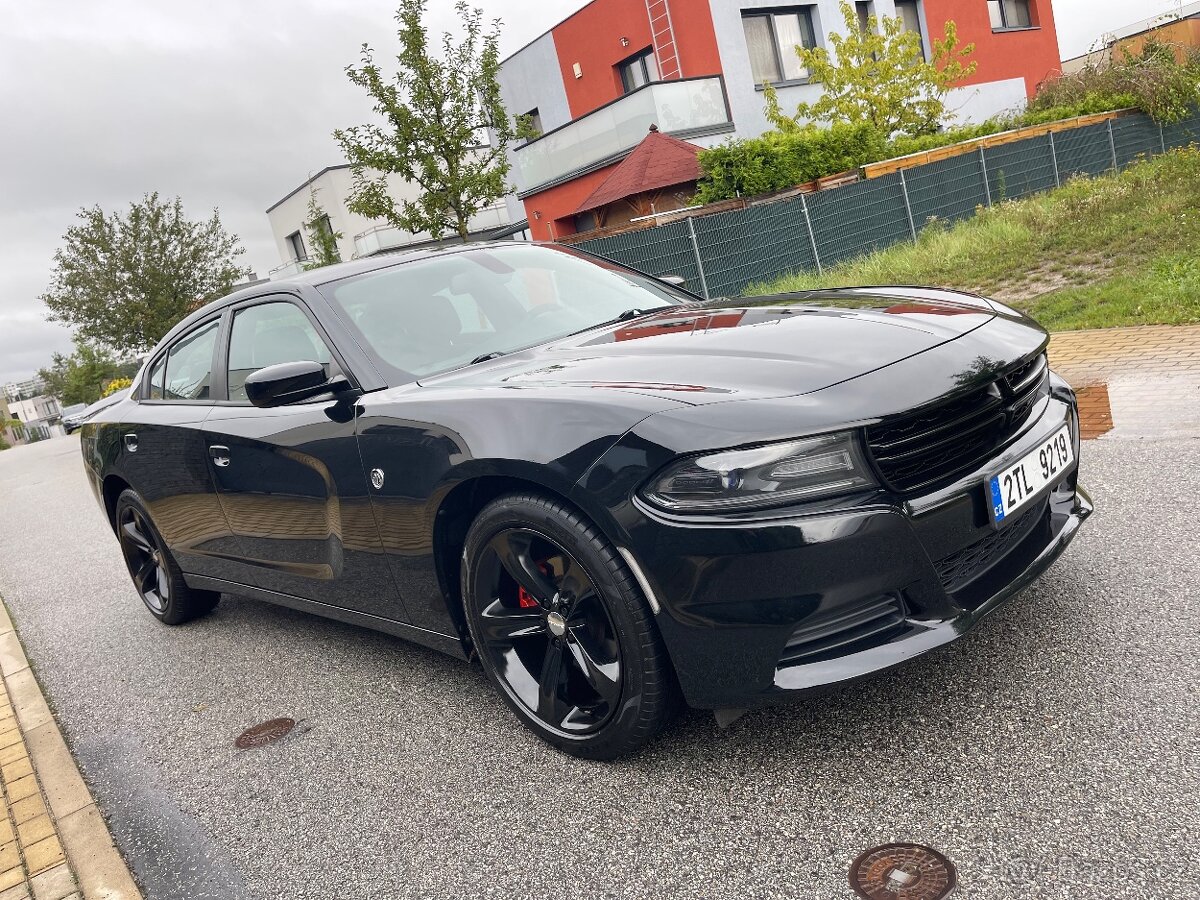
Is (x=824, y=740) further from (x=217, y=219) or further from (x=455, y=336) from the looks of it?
(x=217, y=219)

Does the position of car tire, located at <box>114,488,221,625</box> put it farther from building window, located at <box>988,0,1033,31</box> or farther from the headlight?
building window, located at <box>988,0,1033,31</box>

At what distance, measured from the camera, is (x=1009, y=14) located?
2978cm

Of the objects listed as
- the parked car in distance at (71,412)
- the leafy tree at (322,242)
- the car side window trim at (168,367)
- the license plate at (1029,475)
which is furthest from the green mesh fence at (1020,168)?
the leafy tree at (322,242)

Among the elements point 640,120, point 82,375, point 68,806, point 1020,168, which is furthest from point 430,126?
point 82,375

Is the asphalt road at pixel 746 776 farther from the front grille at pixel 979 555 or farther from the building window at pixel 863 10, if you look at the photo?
the building window at pixel 863 10

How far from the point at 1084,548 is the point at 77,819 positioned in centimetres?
361

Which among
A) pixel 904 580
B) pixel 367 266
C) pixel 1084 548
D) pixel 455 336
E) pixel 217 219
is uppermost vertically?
pixel 217 219

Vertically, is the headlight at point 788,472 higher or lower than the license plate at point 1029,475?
higher

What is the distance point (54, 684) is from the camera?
4812 mm

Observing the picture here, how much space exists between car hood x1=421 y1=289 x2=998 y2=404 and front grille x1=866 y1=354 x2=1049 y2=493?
0.18 metres

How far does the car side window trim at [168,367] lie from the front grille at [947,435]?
3001mm

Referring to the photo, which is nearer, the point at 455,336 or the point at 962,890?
the point at 962,890

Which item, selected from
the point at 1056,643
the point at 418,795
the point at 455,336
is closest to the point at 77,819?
the point at 418,795

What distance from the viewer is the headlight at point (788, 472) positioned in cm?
230
